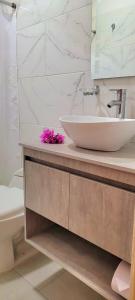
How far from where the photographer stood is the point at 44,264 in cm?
161

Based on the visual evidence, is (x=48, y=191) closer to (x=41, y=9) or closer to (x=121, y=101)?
(x=121, y=101)

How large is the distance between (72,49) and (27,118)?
0.61 metres

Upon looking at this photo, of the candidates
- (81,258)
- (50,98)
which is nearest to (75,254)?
(81,258)

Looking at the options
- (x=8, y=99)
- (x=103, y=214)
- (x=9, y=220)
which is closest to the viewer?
(x=103, y=214)

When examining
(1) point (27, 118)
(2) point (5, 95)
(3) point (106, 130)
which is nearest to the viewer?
(3) point (106, 130)

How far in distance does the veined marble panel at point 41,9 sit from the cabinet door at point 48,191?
36.6 inches

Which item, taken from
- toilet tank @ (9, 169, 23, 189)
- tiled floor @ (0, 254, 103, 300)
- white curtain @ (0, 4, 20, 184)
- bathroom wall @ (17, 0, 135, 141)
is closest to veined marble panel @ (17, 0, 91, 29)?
bathroom wall @ (17, 0, 135, 141)

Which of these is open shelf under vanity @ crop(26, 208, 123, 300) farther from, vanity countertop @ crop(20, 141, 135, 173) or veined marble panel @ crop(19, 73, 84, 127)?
veined marble panel @ crop(19, 73, 84, 127)

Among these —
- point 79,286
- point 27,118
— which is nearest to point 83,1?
point 27,118

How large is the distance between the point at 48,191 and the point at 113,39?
80cm

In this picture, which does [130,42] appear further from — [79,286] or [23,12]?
[79,286]

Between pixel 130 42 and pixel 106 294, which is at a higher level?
pixel 130 42

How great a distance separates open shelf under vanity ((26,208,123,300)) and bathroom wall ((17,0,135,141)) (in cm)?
64

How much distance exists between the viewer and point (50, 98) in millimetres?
1582
